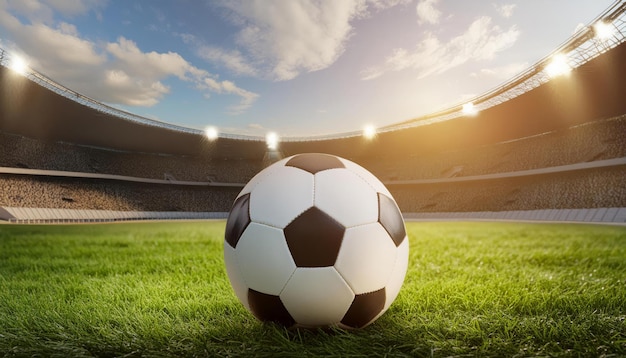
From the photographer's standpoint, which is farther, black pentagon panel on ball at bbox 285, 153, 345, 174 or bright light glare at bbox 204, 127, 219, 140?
bright light glare at bbox 204, 127, 219, 140

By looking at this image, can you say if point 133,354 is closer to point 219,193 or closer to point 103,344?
point 103,344

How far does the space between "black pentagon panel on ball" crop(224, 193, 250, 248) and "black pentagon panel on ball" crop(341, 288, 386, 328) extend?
0.70 meters

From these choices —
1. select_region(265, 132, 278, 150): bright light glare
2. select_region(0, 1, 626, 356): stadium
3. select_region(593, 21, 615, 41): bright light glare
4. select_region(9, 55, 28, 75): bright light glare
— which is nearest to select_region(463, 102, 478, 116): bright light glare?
select_region(0, 1, 626, 356): stadium

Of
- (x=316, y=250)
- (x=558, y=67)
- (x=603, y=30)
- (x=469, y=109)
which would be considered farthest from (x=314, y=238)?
(x=469, y=109)

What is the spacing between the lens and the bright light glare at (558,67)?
784 inches

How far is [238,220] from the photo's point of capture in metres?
2.12

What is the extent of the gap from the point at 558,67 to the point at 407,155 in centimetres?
1675

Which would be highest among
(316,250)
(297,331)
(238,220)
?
(238,220)

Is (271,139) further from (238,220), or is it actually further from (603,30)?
(238,220)

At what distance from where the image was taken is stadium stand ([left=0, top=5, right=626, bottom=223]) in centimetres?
2131

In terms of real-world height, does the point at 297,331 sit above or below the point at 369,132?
below

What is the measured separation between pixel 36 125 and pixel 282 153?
65.7 feet

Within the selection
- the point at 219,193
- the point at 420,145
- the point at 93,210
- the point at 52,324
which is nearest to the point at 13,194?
the point at 93,210

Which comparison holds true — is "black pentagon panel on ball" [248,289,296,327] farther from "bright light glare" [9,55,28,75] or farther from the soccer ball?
"bright light glare" [9,55,28,75]
